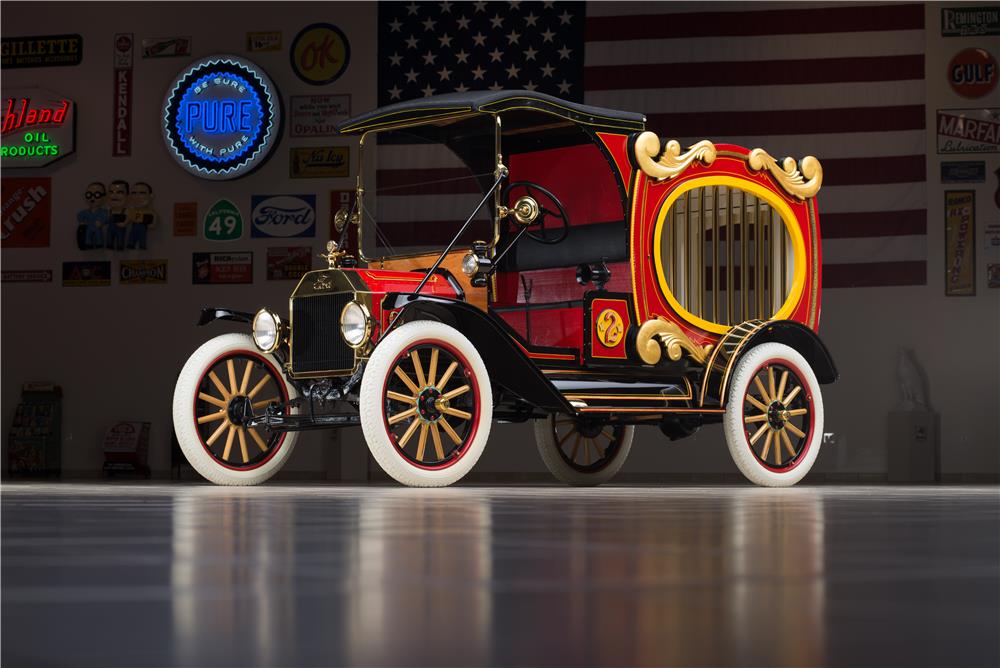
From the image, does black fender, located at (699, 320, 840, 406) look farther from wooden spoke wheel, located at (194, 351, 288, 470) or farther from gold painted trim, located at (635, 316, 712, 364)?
wooden spoke wheel, located at (194, 351, 288, 470)

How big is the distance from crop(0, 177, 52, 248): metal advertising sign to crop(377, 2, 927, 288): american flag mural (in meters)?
4.33

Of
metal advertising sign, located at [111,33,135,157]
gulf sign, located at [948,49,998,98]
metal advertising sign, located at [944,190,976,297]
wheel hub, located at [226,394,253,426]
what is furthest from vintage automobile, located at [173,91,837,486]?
metal advertising sign, located at [111,33,135,157]

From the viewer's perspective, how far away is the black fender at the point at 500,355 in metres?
5.74

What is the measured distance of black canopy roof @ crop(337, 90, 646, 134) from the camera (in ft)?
20.2

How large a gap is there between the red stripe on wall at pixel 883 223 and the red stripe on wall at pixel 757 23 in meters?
1.78

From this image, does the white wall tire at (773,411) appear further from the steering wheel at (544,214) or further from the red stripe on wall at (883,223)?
the red stripe on wall at (883,223)

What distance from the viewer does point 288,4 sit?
539 inches

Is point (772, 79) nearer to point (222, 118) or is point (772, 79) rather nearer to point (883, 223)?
point (883, 223)

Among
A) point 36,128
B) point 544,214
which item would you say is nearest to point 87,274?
point 36,128

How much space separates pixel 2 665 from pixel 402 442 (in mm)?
4200

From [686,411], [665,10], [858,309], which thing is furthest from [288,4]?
[686,411]

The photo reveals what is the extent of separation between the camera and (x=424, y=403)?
537 cm

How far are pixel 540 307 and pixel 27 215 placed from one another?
29.0 ft

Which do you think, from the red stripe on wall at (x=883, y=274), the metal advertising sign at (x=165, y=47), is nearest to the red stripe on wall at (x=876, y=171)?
the red stripe on wall at (x=883, y=274)
